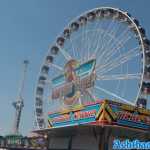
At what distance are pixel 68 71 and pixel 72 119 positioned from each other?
45.3 ft

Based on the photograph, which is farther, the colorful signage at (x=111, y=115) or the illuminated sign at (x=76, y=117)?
the illuminated sign at (x=76, y=117)

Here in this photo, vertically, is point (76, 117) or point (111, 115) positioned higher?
point (76, 117)

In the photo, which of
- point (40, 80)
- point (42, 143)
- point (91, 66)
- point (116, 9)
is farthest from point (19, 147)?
point (116, 9)

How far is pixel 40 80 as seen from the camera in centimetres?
7569

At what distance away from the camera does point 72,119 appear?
54000 millimetres

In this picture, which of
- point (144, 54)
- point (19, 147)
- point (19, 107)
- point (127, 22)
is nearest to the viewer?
point (144, 54)

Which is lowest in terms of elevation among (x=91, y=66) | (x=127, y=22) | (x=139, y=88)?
(x=139, y=88)

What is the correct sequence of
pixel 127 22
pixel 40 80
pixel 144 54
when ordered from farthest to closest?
pixel 40 80
pixel 127 22
pixel 144 54

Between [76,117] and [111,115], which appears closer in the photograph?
[111,115]

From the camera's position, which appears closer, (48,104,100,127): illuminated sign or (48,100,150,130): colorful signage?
(48,100,150,130): colorful signage

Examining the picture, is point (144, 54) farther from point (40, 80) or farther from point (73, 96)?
point (40, 80)

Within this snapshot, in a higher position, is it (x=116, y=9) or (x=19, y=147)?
Result: (x=116, y=9)

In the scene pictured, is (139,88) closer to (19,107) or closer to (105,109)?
(105,109)

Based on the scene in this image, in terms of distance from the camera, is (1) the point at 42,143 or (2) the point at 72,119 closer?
(2) the point at 72,119
